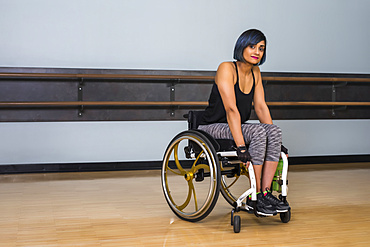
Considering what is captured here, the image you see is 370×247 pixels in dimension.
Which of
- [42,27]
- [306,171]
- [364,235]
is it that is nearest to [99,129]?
[42,27]

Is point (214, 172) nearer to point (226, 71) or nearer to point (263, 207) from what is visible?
point (263, 207)

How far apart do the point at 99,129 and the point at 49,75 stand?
66 centimetres

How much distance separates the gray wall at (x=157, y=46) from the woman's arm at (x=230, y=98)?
80.2 inches

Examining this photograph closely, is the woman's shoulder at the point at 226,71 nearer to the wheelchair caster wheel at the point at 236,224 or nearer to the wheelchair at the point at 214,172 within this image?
the wheelchair at the point at 214,172

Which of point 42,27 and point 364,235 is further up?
point 42,27

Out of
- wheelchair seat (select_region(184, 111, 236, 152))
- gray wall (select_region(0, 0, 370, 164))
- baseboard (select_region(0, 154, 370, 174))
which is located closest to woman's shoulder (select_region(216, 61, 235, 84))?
wheelchair seat (select_region(184, 111, 236, 152))

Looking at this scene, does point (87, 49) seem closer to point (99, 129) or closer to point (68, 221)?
point (99, 129)

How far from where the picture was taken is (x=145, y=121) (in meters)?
4.30

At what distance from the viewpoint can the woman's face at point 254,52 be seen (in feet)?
7.49

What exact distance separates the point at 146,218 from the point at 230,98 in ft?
2.49

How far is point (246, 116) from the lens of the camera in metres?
2.39

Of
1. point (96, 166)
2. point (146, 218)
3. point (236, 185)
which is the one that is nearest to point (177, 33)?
point (96, 166)

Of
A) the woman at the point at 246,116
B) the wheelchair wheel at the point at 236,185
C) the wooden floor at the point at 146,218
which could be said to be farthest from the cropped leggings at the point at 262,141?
the wooden floor at the point at 146,218

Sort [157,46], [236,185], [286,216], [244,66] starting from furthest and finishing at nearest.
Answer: [157,46]
[236,185]
[244,66]
[286,216]
